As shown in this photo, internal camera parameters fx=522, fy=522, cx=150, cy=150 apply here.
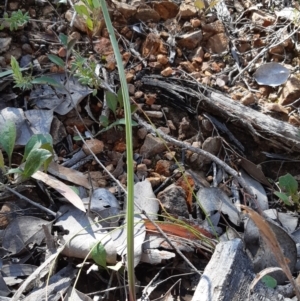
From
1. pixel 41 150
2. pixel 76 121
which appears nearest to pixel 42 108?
pixel 76 121

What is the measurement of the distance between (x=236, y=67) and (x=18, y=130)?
74 cm

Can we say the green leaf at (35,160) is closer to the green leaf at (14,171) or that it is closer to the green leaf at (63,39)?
the green leaf at (14,171)

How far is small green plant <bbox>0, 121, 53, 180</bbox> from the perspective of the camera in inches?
51.9

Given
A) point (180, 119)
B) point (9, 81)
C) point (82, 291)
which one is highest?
point (9, 81)

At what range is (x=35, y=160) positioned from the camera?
4.33 ft

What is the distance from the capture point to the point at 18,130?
1.49 metres

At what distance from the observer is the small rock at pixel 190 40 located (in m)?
1.76

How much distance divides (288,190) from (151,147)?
0.40 meters

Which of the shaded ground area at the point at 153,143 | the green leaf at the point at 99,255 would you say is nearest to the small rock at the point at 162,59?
the shaded ground area at the point at 153,143

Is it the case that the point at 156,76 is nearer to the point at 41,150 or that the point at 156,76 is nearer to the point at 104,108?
the point at 104,108

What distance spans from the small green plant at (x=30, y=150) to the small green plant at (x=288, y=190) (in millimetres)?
620

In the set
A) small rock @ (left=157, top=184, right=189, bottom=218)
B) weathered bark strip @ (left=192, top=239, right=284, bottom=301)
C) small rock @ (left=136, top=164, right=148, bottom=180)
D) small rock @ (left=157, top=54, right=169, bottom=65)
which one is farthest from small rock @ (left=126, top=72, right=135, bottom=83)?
weathered bark strip @ (left=192, top=239, right=284, bottom=301)

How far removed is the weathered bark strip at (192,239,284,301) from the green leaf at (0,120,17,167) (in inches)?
24.9

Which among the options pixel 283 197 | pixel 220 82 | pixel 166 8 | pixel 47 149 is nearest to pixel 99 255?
pixel 47 149
